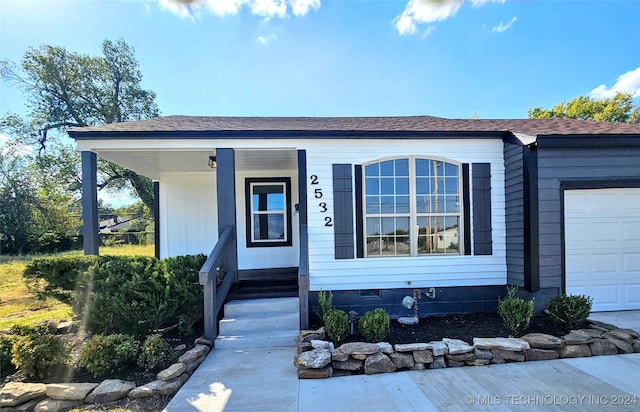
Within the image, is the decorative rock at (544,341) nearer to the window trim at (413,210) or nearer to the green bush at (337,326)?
the window trim at (413,210)

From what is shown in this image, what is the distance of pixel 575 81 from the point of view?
1502cm

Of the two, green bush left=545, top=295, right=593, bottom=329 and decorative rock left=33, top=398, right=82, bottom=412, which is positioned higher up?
green bush left=545, top=295, right=593, bottom=329

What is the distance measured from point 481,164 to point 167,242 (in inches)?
266

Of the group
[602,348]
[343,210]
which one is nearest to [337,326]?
[343,210]

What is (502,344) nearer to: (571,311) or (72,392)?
(571,311)

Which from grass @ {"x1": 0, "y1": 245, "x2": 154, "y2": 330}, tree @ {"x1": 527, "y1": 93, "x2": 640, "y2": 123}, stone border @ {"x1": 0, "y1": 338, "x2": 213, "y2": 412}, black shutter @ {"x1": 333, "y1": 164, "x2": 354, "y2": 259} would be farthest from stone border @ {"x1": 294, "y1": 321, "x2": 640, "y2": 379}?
tree @ {"x1": 527, "y1": 93, "x2": 640, "y2": 123}

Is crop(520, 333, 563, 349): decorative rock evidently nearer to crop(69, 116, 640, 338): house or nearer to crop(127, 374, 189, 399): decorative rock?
crop(69, 116, 640, 338): house

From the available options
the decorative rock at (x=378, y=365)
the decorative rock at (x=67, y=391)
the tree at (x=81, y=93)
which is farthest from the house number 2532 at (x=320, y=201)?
the tree at (x=81, y=93)

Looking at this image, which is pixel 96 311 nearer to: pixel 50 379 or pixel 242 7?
pixel 50 379

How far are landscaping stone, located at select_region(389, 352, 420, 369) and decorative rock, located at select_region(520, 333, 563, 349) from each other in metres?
1.48

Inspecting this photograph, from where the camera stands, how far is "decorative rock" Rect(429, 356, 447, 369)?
3.32 m

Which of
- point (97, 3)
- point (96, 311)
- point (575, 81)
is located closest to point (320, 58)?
point (97, 3)

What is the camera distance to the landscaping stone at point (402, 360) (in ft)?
10.7

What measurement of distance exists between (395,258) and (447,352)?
178 centimetres
